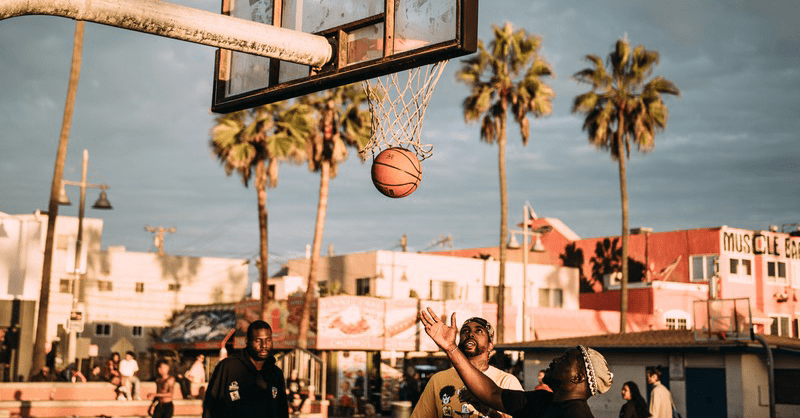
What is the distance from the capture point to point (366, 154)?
9.45 meters

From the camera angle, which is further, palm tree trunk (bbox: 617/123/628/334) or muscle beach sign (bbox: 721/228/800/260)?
muscle beach sign (bbox: 721/228/800/260)

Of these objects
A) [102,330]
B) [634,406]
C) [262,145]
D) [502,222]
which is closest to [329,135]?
[262,145]

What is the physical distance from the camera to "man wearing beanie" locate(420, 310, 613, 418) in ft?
16.0

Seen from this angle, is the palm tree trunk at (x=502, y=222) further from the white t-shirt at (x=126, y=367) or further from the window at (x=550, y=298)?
the white t-shirt at (x=126, y=367)

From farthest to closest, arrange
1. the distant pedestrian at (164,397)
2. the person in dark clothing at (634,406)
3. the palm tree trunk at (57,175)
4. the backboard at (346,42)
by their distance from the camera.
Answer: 1. the palm tree trunk at (57,175)
2. the distant pedestrian at (164,397)
3. the person in dark clothing at (634,406)
4. the backboard at (346,42)

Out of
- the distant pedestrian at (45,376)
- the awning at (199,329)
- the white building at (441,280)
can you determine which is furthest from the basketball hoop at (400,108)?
the awning at (199,329)

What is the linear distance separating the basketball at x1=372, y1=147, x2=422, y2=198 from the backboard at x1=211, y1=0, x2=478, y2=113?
1351 mm

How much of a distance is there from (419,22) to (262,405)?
3.56m

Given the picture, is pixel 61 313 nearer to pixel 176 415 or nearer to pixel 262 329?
pixel 176 415

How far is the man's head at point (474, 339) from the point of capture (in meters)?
7.14

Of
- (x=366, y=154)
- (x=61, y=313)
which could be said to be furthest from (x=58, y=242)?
(x=366, y=154)

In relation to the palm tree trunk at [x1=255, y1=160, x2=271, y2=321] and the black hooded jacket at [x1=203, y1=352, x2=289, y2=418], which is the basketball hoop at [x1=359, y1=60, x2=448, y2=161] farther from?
the palm tree trunk at [x1=255, y1=160, x2=271, y2=321]

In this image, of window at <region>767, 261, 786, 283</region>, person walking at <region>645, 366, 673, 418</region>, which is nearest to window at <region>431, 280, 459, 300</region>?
Answer: window at <region>767, 261, 786, 283</region>

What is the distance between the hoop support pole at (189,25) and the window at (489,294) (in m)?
39.9
